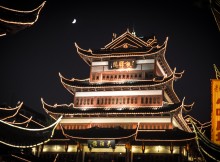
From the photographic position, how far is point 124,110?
133 feet

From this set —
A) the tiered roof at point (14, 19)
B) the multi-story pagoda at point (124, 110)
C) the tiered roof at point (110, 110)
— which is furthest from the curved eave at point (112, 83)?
the tiered roof at point (14, 19)

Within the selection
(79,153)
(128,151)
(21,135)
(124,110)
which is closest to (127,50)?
(124,110)

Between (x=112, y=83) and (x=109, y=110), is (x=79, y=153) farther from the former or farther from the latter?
(x=112, y=83)

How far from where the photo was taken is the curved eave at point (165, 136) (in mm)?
32625

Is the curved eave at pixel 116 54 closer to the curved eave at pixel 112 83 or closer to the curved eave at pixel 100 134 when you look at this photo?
the curved eave at pixel 112 83

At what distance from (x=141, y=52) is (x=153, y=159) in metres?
15.0

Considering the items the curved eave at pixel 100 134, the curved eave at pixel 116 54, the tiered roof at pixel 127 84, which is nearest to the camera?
the curved eave at pixel 100 134

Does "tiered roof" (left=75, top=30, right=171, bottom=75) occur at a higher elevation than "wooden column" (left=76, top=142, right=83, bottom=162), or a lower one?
higher

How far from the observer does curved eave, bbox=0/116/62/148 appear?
46.2ft

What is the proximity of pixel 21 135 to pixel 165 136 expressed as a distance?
69.0 ft

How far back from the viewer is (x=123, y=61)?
1786 inches

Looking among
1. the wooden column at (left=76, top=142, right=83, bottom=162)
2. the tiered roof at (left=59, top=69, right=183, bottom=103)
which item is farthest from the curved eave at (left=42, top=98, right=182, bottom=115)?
the wooden column at (left=76, top=142, right=83, bottom=162)

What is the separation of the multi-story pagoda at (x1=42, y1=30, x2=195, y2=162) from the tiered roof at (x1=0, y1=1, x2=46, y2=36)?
70.7 ft

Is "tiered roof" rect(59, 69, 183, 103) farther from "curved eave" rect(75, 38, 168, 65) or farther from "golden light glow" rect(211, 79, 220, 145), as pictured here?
"golden light glow" rect(211, 79, 220, 145)
